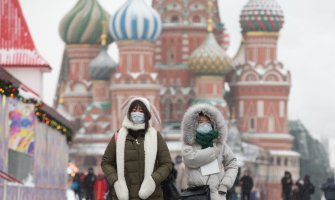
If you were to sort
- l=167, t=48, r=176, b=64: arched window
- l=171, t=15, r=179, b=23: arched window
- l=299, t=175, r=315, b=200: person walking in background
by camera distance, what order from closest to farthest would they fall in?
l=299, t=175, r=315, b=200: person walking in background
l=171, t=15, r=179, b=23: arched window
l=167, t=48, r=176, b=64: arched window

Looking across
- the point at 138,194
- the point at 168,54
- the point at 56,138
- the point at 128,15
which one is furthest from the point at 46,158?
the point at 168,54

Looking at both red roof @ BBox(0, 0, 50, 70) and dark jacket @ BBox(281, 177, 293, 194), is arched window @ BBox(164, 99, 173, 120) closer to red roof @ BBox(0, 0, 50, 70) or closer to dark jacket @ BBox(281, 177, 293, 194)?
dark jacket @ BBox(281, 177, 293, 194)

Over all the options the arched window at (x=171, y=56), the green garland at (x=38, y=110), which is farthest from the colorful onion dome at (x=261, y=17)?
→ the green garland at (x=38, y=110)

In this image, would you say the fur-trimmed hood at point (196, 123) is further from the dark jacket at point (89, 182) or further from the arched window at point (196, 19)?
the arched window at point (196, 19)

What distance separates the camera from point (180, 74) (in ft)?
295

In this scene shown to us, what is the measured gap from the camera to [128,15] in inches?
3310

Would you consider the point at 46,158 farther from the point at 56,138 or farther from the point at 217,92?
the point at 217,92

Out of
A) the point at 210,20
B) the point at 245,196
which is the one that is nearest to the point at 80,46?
the point at 210,20

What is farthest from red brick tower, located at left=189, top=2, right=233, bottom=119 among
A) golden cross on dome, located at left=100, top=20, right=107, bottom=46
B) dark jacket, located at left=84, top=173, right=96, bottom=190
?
dark jacket, located at left=84, top=173, right=96, bottom=190

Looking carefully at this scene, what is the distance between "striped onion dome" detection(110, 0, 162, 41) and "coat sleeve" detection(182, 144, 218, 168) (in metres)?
69.3

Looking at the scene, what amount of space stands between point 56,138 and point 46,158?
2327 mm

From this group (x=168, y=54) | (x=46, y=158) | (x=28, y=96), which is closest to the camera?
(x=28, y=96)

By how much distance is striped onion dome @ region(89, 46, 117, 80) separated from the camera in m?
87.7

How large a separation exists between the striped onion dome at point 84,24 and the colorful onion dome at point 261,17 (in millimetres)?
7457
